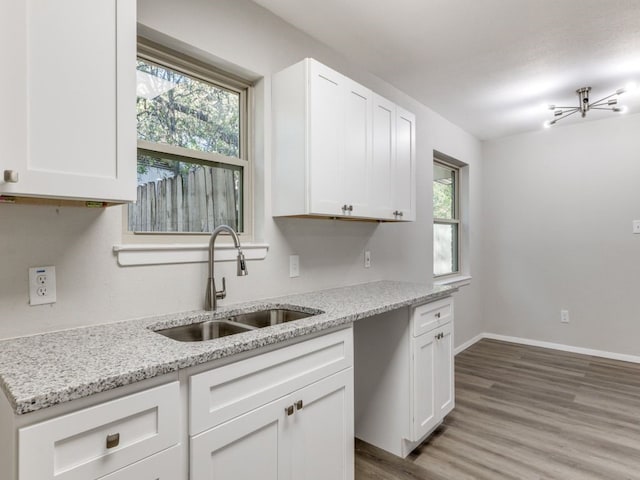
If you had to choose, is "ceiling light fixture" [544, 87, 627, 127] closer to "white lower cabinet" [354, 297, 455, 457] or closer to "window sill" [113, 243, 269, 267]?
"white lower cabinet" [354, 297, 455, 457]

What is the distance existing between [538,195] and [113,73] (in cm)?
438

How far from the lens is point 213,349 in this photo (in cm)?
110

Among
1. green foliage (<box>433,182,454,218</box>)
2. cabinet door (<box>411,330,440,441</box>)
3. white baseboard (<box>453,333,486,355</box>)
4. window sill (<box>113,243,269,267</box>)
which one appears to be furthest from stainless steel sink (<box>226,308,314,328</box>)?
white baseboard (<box>453,333,486,355</box>)

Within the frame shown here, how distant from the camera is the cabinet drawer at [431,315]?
6.89ft

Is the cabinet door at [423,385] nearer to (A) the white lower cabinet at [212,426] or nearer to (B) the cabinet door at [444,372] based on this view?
(B) the cabinet door at [444,372]

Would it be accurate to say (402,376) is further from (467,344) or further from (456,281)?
(467,344)

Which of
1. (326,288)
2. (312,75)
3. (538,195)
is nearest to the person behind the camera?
(312,75)

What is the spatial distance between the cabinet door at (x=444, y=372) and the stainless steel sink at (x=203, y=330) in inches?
51.6

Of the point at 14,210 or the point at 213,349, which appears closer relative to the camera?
the point at 213,349

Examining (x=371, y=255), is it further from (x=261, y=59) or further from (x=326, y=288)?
(x=261, y=59)

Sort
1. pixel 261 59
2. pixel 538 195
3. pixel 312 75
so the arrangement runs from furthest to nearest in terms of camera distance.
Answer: pixel 538 195
pixel 261 59
pixel 312 75

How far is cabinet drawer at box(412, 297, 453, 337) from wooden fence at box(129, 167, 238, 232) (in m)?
1.15

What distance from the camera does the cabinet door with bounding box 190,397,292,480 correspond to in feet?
3.57

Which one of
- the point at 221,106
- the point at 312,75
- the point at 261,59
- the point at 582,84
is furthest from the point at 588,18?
the point at 221,106
